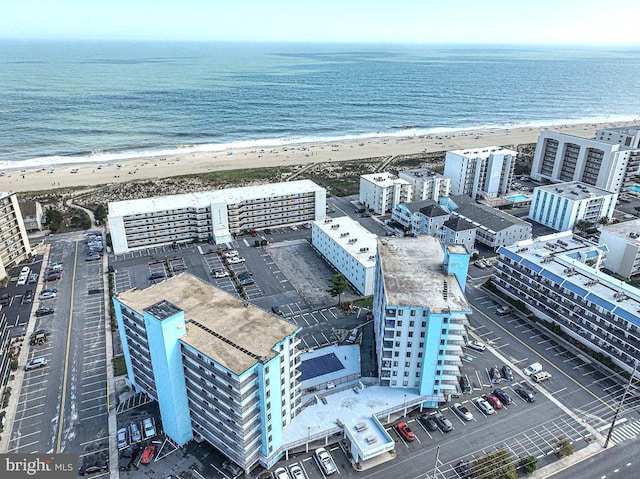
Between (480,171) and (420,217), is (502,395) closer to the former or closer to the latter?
(420,217)

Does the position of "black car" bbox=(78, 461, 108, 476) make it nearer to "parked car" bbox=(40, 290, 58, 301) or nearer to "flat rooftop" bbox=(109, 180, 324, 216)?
"parked car" bbox=(40, 290, 58, 301)

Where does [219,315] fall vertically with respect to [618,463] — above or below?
above

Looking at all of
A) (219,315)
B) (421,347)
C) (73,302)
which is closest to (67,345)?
(73,302)

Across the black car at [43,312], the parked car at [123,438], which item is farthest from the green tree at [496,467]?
the black car at [43,312]

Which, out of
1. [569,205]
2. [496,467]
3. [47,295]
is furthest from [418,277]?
[47,295]

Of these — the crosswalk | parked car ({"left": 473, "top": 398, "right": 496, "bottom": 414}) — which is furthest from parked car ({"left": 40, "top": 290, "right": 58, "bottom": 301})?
the crosswalk

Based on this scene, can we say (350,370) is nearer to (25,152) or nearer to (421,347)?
(421,347)
